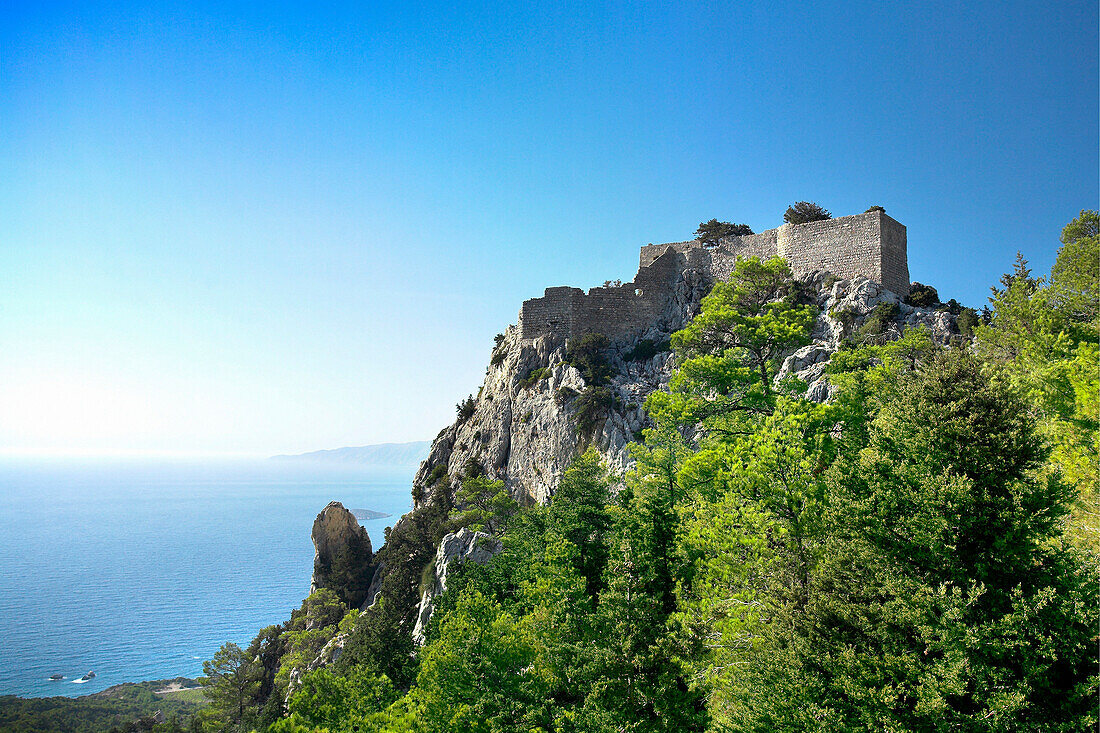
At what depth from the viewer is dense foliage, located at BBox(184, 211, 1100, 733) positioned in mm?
8406

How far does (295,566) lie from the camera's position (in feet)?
424

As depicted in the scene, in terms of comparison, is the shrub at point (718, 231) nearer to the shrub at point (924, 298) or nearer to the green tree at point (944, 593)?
the shrub at point (924, 298)

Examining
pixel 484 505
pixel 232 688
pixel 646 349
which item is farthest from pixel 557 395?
pixel 232 688

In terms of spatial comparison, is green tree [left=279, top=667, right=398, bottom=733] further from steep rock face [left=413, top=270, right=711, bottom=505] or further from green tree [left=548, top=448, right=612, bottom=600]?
steep rock face [left=413, top=270, right=711, bottom=505]

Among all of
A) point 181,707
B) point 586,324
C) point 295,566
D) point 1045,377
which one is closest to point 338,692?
point 1045,377

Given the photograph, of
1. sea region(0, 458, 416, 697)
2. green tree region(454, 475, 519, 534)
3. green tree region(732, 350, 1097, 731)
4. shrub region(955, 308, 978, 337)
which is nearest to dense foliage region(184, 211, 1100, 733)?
green tree region(732, 350, 1097, 731)

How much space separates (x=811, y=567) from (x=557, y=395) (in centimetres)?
3120

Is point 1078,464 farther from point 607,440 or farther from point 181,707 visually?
point 181,707

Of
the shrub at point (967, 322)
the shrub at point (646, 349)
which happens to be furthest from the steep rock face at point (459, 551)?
the shrub at point (967, 322)

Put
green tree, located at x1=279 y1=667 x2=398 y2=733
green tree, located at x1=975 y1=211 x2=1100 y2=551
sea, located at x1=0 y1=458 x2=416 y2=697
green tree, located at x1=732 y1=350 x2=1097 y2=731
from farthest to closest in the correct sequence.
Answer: sea, located at x1=0 y1=458 x2=416 y2=697, green tree, located at x1=279 y1=667 x2=398 y2=733, green tree, located at x1=975 y1=211 x2=1100 y2=551, green tree, located at x1=732 y1=350 x2=1097 y2=731

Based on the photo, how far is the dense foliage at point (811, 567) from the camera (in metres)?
8.41

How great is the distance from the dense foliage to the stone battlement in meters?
10.9

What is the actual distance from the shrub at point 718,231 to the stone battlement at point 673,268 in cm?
179

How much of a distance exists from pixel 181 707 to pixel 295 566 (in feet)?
231
